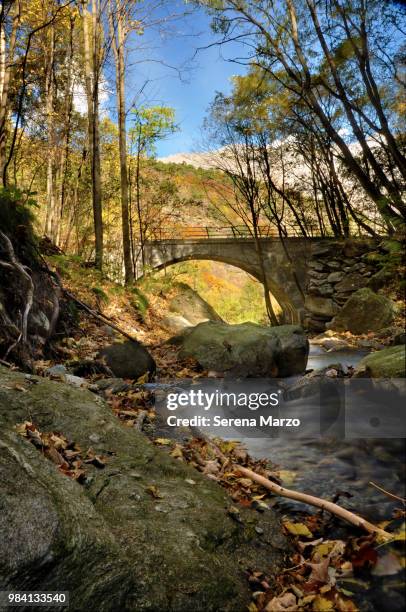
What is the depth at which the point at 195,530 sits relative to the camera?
2363 mm

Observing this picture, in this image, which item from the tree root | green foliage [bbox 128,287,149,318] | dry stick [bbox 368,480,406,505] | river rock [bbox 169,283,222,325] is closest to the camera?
dry stick [bbox 368,480,406,505]

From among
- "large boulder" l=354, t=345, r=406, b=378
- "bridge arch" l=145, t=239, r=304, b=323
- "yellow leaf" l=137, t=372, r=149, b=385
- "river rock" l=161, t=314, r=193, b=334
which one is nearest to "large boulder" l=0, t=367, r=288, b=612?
"large boulder" l=354, t=345, r=406, b=378

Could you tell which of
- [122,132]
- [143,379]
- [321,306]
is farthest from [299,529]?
[321,306]

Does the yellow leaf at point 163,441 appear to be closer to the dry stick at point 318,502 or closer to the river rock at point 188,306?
the dry stick at point 318,502

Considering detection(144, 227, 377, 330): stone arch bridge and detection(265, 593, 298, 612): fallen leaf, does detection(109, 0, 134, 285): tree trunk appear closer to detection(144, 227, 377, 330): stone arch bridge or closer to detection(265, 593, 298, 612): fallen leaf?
detection(144, 227, 377, 330): stone arch bridge

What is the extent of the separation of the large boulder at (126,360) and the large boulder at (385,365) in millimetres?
3148

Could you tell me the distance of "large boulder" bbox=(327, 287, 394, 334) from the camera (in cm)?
1188

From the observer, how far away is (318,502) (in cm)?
291

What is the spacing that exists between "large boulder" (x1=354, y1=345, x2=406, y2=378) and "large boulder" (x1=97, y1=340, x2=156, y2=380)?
315 centimetres

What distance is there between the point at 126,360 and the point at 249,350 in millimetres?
2063

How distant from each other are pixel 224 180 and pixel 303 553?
21.6 meters

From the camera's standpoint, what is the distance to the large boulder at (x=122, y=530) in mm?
1677

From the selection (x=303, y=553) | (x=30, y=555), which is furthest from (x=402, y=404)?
(x=30, y=555)

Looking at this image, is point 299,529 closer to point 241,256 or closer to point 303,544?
point 303,544
